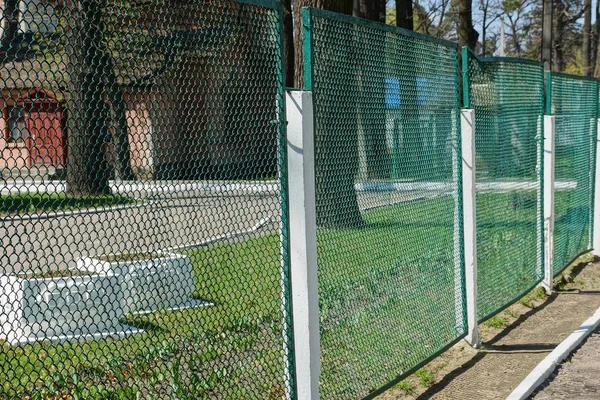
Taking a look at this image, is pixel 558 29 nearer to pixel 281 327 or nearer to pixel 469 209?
pixel 469 209

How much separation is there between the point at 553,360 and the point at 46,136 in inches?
197

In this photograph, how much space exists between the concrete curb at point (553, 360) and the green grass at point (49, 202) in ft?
12.0

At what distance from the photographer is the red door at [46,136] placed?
9.97ft

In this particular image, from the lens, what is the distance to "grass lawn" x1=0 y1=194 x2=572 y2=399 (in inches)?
174

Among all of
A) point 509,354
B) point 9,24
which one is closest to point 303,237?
point 9,24

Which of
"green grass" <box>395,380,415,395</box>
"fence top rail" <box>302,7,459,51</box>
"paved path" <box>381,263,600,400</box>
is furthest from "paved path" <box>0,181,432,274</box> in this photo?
"paved path" <box>381,263,600,400</box>

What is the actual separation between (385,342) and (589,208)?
7.24 metres

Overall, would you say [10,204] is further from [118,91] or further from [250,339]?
[250,339]

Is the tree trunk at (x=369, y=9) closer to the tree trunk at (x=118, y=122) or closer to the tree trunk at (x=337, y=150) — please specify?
the tree trunk at (x=337, y=150)

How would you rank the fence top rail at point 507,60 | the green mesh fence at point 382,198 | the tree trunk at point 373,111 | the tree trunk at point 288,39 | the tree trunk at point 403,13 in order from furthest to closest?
the tree trunk at point 403,13, the tree trunk at point 288,39, the fence top rail at point 507,60, the tree trunk at point 373,111, the green mesh fence at point 382,198

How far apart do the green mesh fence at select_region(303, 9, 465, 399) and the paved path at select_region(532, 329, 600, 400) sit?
0.88 metres

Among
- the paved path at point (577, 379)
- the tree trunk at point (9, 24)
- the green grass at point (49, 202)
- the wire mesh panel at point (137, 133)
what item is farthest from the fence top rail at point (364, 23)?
the paved path at point (577, 379)

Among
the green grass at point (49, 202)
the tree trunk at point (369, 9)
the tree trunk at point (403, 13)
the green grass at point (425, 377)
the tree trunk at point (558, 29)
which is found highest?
the tree trunk at point (558, 29)

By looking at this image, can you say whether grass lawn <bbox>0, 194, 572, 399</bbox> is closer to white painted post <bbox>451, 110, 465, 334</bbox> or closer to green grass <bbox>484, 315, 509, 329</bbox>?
white painted post <bbox>451, 110, 465, 334</bbox>
